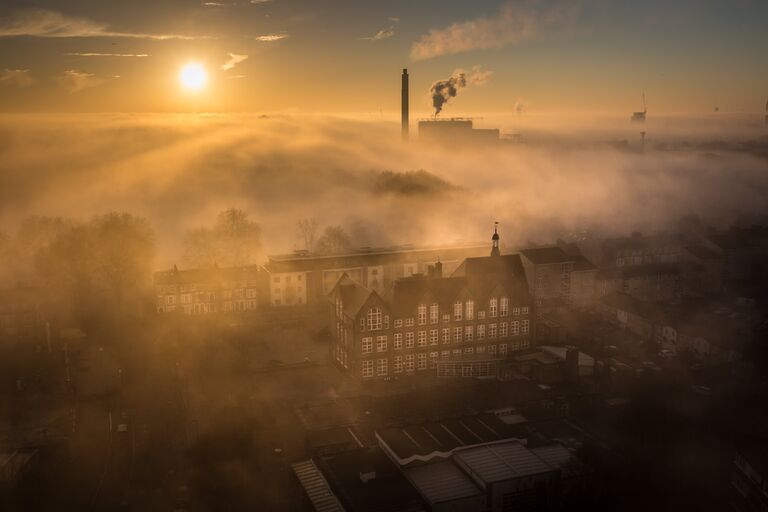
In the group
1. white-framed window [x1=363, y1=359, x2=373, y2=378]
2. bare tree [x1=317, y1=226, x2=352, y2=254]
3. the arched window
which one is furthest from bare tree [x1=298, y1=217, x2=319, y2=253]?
white-framed window [x1=363, y1=359, x2=373, y2=378]

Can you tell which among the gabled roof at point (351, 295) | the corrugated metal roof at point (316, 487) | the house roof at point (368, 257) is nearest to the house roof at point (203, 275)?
the house roof at point (368, 257)

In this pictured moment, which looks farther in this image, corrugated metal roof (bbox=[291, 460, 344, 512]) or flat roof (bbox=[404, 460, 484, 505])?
flat roof (bbox=[404, 460, 484, 505])

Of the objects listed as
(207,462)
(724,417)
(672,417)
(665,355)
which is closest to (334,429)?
(207,462)

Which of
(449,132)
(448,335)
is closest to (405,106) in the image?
(449,132)

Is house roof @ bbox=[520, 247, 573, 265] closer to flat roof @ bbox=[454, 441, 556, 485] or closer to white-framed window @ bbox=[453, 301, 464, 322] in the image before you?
white-framed window @ bbox=[453, 301, 464, 322]

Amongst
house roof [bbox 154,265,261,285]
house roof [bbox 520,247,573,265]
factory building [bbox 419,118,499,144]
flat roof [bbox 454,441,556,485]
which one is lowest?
flat roof [bbox 454,441,556,485]

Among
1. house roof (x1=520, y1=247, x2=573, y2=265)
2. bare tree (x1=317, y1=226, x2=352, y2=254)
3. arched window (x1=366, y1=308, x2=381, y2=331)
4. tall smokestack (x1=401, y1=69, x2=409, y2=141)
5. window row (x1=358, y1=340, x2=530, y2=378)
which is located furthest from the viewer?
tall smokestack (x1=401, y1=69, x2=409, y2=141)
